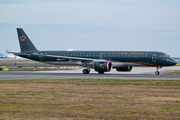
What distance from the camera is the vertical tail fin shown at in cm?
6162

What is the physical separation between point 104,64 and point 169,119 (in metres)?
37.8

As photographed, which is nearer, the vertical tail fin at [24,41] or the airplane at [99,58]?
the airplane at [99,58]

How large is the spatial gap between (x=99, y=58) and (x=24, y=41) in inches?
666

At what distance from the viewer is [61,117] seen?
44.5ft

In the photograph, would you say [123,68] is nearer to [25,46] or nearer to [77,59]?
[77,59]

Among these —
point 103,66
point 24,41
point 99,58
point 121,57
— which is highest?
point 24,41

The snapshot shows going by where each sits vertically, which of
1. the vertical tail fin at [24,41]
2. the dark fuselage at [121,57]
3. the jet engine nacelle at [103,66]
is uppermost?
the vertical tail fin at [24,41]

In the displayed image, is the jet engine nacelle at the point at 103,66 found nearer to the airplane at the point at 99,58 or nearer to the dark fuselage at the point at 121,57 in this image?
the airplane at the point at 99,58

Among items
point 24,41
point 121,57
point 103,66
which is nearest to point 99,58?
point 121,57

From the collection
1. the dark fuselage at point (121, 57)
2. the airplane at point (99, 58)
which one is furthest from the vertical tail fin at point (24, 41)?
the dark fuselage at point (121, 57)

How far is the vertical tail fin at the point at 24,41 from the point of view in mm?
61625

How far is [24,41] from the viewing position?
202 feet

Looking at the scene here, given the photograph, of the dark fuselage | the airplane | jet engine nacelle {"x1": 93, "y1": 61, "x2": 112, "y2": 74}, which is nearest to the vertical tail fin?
the airplane

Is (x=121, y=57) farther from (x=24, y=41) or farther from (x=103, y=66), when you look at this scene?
(x=24, y=41)
